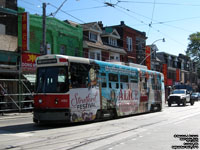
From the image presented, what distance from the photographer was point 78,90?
12.9m

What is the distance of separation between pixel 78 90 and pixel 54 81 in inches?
47.4

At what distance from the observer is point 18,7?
24.0m

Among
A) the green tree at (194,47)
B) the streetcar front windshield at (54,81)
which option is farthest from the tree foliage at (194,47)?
the streetcar front windshield at (54,81)

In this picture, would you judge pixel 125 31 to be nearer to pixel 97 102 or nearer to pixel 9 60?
pixel 9 60

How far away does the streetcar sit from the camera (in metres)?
12.3

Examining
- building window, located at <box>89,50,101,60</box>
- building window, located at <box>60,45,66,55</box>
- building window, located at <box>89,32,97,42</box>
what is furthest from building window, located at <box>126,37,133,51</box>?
building window, located at <box>60,45,66,55</box>

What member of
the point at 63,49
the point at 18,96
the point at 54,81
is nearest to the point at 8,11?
the point at 18,96

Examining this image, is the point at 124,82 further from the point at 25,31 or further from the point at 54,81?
the point at 25,31

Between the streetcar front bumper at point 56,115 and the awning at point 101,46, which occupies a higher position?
the awning at point 101,46

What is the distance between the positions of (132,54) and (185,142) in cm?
3569

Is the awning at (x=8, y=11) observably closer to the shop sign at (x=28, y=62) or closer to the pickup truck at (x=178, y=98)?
the shop sign at (x=28, y=62)

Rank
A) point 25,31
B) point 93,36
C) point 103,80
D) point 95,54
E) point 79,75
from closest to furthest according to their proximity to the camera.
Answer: point 79,75 < point 103,80 < point 25,31 < point 95,54 < point 93,36

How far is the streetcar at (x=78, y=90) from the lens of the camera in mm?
12266

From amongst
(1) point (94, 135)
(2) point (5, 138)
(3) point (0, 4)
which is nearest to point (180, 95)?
(3) point (0, 4)
